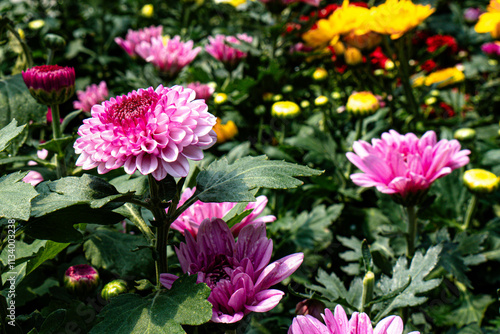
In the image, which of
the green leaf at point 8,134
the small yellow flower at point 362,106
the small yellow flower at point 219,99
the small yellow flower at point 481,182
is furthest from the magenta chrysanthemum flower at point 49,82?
the small yellow flower at point 481,182

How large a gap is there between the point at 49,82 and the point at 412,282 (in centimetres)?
96

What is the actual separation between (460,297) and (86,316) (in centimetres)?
114

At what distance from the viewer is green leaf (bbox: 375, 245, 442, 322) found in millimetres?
881

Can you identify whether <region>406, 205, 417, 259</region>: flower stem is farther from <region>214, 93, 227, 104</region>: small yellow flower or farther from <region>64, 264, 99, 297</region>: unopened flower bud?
<region>214, 93, 227, 104</region>: small yellow flower

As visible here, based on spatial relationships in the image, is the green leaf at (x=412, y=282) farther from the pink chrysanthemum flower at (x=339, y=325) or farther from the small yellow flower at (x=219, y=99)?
the small yellow flower at (x=219, y=99)

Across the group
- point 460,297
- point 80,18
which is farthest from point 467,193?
point 80,18

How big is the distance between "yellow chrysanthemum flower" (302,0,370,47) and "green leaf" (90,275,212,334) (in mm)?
1560

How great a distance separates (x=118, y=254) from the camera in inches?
38.9

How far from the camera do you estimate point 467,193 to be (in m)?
1.48

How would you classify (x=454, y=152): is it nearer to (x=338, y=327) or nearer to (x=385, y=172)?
(x=385, y=172)

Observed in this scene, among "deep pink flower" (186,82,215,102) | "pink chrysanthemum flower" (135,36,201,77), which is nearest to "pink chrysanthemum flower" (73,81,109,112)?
"pink chrysanthemum flower" (135,36,201,77)

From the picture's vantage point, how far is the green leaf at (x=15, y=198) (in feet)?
1.99

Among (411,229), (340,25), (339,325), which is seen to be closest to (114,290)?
(339,325)

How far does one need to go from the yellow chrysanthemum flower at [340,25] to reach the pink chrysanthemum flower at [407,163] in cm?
97
